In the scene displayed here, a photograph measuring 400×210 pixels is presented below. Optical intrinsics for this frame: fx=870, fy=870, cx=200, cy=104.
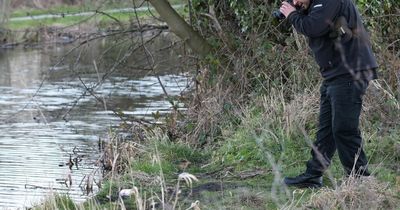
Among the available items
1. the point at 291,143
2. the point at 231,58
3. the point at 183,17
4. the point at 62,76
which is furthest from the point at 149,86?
the point at 291,143

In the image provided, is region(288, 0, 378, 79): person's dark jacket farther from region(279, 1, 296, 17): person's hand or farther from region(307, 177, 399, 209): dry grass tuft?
region(307, 177, 399, 209): dry grass tuft

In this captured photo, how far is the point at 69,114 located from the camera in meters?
16.5

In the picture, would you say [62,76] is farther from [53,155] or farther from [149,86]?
[53,155]

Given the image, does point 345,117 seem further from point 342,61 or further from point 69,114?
point 69,114

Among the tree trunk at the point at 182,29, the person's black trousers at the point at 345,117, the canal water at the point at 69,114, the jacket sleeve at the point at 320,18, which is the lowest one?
the canal water at the point at 69,114

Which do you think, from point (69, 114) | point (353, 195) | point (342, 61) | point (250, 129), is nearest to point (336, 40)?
point (342, 61)

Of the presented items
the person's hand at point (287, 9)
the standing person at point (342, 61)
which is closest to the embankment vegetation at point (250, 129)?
the standing person at point (342, 61)

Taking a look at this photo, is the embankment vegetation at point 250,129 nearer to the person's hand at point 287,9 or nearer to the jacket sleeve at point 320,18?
the jacket sleeve at point 320,18

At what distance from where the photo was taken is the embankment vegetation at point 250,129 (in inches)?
302

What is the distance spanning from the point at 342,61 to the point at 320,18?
0.42 metres

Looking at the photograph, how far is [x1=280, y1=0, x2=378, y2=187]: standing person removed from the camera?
7.37m

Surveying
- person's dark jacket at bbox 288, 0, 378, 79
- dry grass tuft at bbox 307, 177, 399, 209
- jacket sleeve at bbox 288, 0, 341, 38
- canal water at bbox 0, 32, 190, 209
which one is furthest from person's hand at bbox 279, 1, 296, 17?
canal water at bbox 0, 32, 190, 209

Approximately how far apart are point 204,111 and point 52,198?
402 centimetres

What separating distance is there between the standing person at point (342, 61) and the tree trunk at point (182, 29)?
4.89m
